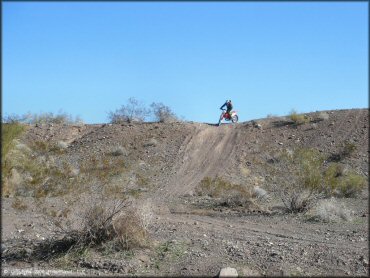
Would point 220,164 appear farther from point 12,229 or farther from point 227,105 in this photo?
point 12,229

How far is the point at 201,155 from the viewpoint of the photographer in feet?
110

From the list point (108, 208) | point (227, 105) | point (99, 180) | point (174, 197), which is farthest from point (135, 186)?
point (227, 105)

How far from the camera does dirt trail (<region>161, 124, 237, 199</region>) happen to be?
94.3 feet

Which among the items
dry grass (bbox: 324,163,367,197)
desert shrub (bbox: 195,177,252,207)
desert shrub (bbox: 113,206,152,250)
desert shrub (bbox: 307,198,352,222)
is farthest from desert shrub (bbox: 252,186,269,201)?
desert shrub (bbox: 113,206,152,250)

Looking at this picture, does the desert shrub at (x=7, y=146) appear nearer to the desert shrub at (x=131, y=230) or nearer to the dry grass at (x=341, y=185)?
the desert shrub at (x=131, y=230)

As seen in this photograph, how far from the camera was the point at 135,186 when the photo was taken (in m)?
14.0

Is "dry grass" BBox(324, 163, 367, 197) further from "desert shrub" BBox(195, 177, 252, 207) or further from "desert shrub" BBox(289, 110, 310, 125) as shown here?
"desert shrub" BBox(289, 110, 310, 125)

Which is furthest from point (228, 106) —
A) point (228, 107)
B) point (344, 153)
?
point (344, 153)

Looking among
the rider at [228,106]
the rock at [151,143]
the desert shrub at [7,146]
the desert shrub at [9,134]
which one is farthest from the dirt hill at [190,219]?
the rider at [228,106]

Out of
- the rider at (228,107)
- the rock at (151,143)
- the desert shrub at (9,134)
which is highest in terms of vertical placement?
the rider at (228,107)

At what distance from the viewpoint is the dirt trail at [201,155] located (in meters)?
28.7

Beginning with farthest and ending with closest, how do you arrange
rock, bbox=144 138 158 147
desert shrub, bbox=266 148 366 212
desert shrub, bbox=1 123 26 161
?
rock, bbox=144 138 158 147
desert shrub, bbox=266 148 366 212
desert shrub, bbox=1 123 26 161

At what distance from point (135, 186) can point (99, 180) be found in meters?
2.01

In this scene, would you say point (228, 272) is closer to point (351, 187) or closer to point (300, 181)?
point (300, 181)
